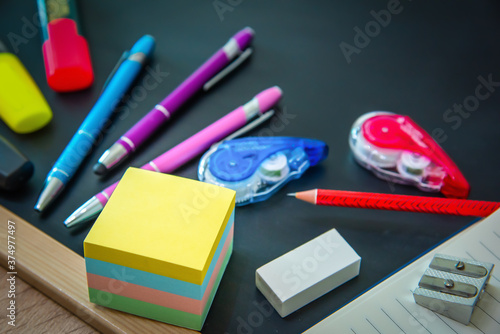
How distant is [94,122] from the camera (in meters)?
0.75

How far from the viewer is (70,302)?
1.94 ft

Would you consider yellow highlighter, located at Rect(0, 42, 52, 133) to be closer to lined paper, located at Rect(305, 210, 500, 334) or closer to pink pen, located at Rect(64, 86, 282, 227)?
pink pen, located at Rect(64, 86, 282, 227)

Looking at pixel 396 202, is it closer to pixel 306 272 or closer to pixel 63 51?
pixel 306 272

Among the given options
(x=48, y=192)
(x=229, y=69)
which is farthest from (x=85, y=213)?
(x=229, y=69)

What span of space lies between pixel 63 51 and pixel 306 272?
46 cm

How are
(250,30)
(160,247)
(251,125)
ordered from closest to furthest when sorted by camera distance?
(160,247), (251,125), (250,30)

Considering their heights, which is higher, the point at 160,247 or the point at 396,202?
the point at 160,247

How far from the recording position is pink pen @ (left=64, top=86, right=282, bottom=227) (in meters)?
0.67

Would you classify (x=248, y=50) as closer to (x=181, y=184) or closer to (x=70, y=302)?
(x=181, y=184)

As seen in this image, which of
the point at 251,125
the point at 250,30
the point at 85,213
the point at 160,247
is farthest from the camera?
the point at 250,30

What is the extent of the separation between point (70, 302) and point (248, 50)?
0.45m

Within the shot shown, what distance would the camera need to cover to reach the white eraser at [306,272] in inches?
23.3

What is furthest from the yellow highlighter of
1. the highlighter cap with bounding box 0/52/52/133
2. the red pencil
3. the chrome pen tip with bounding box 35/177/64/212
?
the red pencil

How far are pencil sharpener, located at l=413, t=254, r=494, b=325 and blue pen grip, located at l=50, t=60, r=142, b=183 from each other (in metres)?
0.42
